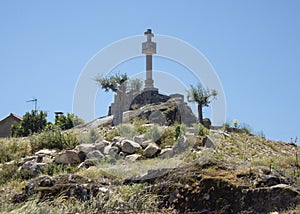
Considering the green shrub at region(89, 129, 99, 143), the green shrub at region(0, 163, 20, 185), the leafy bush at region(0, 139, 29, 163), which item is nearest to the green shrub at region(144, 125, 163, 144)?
the green shrub at region(89, 129, 99, 143)

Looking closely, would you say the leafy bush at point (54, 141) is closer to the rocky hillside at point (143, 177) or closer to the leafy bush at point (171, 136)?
the rocky hillside at point (143, 177)

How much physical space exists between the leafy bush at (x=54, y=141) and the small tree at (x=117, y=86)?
421 centimetres

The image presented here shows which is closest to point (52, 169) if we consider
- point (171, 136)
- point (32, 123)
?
point (171, 136)

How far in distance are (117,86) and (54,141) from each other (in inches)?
209

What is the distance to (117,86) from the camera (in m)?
16.9

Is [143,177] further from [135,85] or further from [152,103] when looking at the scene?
[135,85]

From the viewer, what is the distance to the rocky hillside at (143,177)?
21.8 ft

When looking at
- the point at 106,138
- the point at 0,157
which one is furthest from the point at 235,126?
the point at 0,157

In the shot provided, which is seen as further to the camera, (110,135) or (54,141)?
(110,135)

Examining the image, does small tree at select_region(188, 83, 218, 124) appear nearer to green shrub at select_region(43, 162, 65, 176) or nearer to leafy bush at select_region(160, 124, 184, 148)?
leafy bush at select_region(160, 124, 184, 148)

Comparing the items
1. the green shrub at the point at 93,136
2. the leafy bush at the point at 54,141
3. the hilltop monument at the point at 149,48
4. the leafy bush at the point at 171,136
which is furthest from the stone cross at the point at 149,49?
the leafy bush at the point at 54,141

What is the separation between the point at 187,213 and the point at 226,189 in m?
0.72

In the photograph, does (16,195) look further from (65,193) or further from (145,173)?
(145,173)

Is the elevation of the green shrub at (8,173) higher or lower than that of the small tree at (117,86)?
lower
